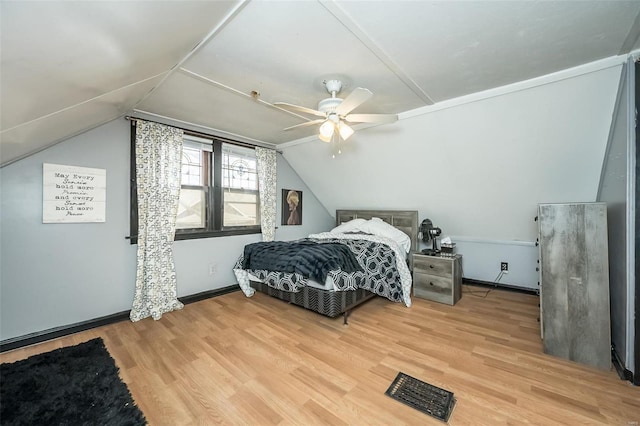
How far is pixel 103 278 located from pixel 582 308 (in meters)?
4.66

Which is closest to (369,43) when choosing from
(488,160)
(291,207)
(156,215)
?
(488,160)

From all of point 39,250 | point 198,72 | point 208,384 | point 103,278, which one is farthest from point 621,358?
point 39,250

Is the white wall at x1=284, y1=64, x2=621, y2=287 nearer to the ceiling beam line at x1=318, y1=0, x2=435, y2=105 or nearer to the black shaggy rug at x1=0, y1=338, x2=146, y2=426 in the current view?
the ceiling beam line at x1=318, y1=0, x2=435, y2=105

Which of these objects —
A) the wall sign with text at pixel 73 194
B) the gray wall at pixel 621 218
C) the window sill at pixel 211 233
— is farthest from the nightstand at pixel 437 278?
the wall sign with text at pixel 73 194

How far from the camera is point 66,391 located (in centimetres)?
177

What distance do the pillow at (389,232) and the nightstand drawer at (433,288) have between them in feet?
1.88

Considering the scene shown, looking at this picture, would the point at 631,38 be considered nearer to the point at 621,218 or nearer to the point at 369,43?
the point at 621,218

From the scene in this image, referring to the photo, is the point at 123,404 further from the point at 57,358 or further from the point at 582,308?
the point at 582,308

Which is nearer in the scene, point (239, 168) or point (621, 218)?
point (621, 218)

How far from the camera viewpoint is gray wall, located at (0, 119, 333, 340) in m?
2.31

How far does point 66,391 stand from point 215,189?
2544 millimetres

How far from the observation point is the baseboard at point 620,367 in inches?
71.5

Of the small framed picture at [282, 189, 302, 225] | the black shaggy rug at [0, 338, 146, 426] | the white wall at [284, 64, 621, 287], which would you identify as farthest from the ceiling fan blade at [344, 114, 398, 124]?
the black shaggy rug at [0, 338, 146, 426]

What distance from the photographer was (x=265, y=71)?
2.16 m
